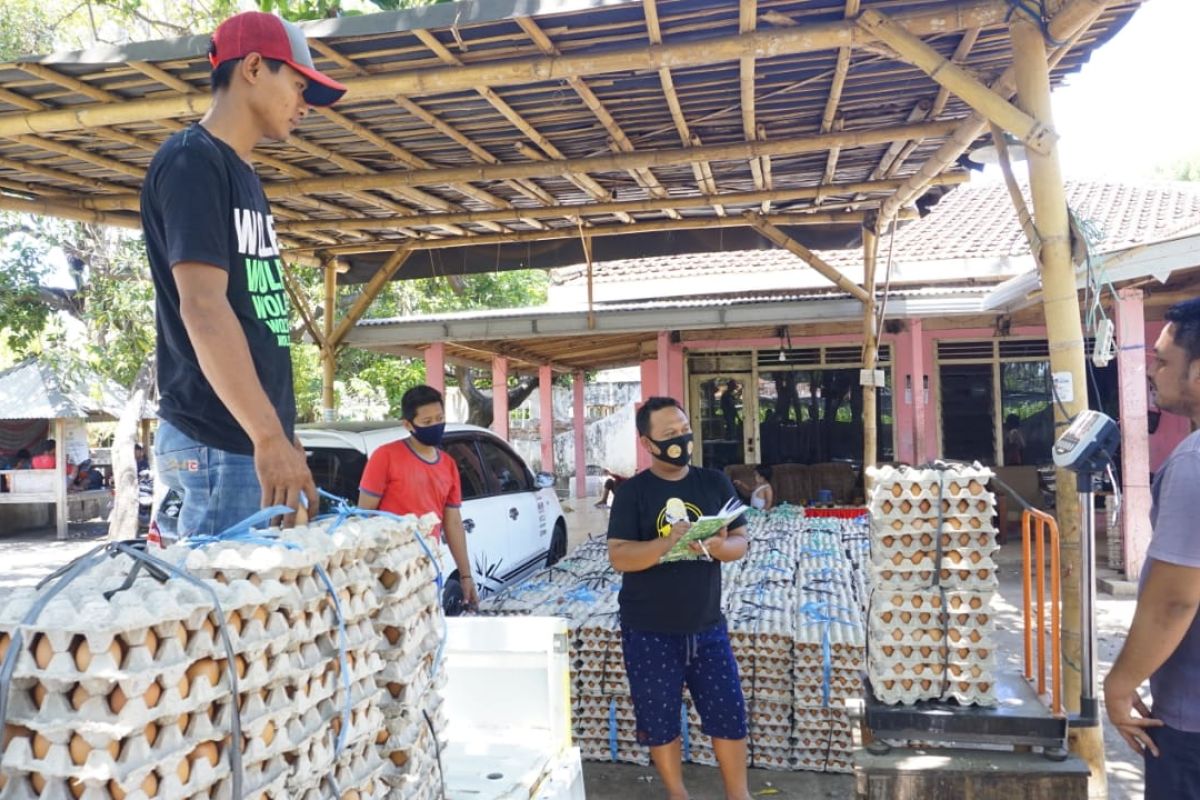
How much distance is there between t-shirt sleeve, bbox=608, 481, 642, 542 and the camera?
3.77 meters

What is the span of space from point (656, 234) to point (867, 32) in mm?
4424

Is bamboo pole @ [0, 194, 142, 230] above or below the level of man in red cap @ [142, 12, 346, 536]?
above

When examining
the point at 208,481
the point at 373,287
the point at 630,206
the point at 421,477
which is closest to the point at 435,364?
the point at 373,287

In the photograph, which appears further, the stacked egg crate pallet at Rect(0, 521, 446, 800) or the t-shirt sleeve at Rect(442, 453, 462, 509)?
the t-shirt sleeve at Rect(442, 453, 462, 509)

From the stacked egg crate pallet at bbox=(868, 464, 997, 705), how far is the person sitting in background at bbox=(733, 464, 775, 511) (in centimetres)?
709

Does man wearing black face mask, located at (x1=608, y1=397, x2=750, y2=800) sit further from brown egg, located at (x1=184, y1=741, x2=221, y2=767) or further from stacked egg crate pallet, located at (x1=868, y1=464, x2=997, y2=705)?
brown egg, located at (x1=184, y1=741, x2=221, y2=767)

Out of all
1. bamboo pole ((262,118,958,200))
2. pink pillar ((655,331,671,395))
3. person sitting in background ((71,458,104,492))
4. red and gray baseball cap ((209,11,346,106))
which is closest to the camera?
red and gray baseball cap ((209,11,346,106))

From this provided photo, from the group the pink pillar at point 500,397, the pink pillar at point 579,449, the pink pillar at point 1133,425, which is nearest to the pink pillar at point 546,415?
the pink pillar at point 579,449

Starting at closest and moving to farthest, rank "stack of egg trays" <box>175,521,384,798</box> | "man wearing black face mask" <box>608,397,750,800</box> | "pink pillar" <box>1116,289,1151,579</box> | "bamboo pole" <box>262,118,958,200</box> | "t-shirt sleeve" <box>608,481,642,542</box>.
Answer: "stack of egg trays" <box>175,521,384,798</box>, "man wearing black face mask" <box>608,397,750,800</box>, "t-shirt sleeve" <box>608,481,642,542</box>, "bamboo pole" <box>262,118,958,200</box>, "pink pillar" <box>1116,289,1151,579</box>

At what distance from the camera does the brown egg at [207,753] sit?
1.40m

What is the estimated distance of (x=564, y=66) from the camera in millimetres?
4137

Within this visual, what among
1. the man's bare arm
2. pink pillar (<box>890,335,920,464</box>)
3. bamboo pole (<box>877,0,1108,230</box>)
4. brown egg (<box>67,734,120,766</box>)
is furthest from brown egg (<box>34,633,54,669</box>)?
pink pillar (<box>890,335,920,464</box>)

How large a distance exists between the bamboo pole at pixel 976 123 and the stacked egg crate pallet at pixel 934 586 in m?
1.95

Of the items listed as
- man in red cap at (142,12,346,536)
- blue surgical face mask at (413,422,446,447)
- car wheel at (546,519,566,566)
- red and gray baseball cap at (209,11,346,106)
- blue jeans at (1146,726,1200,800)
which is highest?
red and gray baseball cap at (209,11,346,106)
